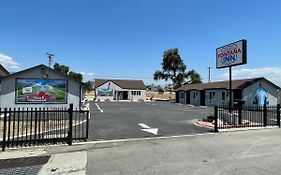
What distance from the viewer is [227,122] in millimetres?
16891

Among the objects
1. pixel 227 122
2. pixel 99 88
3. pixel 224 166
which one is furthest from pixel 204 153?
pixel 99 88

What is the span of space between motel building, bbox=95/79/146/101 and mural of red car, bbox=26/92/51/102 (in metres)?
37.3

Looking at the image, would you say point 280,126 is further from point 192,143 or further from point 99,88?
point 99,88

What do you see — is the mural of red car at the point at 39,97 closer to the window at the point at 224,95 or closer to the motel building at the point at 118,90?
the window at the point at 224,95

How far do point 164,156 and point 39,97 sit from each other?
20.1 m

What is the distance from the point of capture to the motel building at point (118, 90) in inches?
2517

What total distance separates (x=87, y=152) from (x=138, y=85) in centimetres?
5961

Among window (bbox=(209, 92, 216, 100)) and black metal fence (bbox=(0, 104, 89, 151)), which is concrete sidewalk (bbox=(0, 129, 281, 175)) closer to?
black metal fence (bbox=(0, 104, 89, 151))

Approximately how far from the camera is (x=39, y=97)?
25562 millimetres

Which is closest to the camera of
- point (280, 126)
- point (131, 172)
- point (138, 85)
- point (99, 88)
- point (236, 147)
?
point (131, 172)

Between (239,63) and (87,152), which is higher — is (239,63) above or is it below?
above

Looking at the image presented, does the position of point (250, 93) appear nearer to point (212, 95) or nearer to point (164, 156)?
point (212, 95)

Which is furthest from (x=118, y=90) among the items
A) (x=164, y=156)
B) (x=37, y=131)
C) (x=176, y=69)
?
(x=164, y=156)

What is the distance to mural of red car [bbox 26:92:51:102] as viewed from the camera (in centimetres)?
2531
